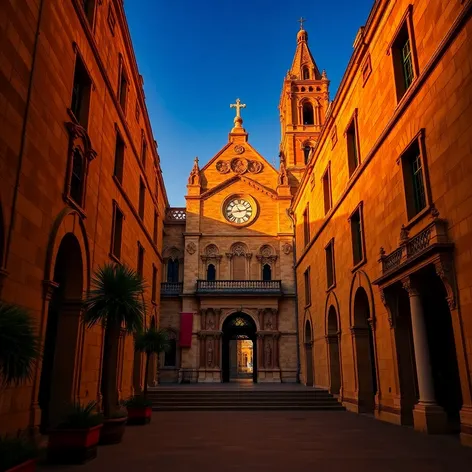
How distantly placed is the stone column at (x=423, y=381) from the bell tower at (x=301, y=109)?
2709 cm

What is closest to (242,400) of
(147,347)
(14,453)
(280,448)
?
(147,347)

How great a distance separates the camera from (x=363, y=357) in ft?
55.9

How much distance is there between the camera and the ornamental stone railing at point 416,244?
34.0 ft

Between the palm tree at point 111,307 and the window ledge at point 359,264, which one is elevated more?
the window ledge at point 359,264

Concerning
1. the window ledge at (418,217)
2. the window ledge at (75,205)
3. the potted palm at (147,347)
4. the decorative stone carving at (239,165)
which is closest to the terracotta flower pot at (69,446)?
the window ledge at (75,205)

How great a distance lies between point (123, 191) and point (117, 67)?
15.6 ft

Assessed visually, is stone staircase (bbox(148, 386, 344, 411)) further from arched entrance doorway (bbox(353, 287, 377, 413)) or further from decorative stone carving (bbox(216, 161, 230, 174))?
decorative stone carving (bbox(216, 161, 230, 174))

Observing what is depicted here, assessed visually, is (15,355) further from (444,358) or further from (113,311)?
(444,358)

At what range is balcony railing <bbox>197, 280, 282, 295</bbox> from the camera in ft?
106

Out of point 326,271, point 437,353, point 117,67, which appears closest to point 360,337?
point 437,353

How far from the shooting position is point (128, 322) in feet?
36.3

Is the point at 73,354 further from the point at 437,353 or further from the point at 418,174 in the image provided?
the point at 437,353

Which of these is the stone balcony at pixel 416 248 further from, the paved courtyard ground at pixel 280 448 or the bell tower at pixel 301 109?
the bell tower at pixel 301 109

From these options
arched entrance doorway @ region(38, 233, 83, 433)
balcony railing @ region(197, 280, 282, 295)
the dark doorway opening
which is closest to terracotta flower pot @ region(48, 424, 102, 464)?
arched entrance doorway @ region(38, 233, 83, 433)
